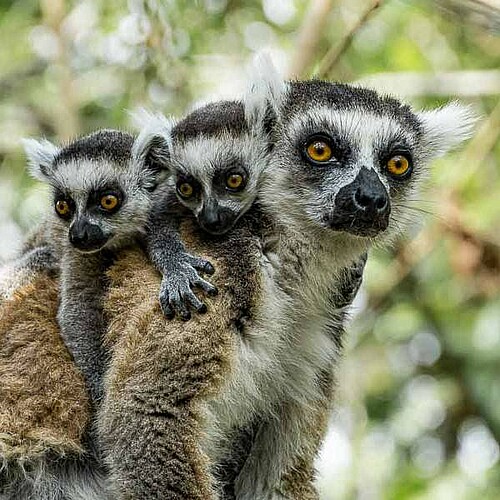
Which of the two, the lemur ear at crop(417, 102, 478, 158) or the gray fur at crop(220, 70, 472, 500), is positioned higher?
the lemur ear at crop(417, 102, 478, 158)

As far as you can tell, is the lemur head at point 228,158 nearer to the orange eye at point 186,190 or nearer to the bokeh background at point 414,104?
the orange eye at point 186,190

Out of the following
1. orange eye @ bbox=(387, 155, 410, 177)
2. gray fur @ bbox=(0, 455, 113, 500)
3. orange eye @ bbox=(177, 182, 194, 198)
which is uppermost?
orange eye @ bbox=(387, 155, 410, 177)

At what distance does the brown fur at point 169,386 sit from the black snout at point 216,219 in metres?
0.17

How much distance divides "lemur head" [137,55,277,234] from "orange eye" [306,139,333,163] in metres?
0.22

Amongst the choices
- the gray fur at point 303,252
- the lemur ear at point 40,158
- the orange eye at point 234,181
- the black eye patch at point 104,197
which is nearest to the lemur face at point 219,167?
the orange eye at point 234,181

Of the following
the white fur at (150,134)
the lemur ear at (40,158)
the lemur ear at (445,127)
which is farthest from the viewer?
the lemur ear at (40,158)

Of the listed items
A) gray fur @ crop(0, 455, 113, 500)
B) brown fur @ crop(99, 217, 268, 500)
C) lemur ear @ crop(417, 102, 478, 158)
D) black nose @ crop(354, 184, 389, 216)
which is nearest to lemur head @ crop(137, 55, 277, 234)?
brown fur @ crop(99, 217, 268, 500)

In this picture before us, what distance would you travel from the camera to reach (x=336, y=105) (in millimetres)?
4676

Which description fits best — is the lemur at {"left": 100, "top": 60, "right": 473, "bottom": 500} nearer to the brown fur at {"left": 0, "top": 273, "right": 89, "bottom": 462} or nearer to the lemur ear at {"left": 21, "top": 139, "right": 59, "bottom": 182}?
the brown fur at {"left": 0, "top": 273, "right": 89, "bottom": 462}

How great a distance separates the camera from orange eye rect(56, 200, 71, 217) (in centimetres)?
508

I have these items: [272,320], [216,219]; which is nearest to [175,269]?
[216,219]

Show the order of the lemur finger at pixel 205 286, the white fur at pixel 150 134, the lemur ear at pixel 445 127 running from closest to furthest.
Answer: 1. the lemur finger at pixel 205 286
2. the white fur at pixel 150 134
3. the lemur ear at pixel 445 127

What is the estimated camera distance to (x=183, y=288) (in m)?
4.20

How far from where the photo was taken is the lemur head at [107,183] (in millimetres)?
4887
